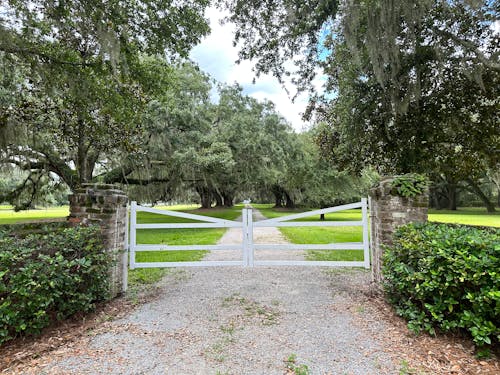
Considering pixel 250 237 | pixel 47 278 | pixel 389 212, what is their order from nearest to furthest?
pixel 47 278, pixel 389 212, pixel 250 237

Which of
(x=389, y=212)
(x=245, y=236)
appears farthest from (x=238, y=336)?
(x=389, y=212)

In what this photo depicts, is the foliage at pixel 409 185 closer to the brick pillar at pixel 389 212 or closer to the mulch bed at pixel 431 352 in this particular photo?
the brick pillar at pixel 389 212

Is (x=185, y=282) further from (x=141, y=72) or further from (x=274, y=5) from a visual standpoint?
(x=274, y=5)

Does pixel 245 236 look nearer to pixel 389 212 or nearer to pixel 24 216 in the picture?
pixel 389 212

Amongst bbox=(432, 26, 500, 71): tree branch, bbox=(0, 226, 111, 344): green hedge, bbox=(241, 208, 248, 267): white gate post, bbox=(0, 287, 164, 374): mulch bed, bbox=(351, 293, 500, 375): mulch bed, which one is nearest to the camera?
bbox=(351, 293, 500, 375): mulch bed

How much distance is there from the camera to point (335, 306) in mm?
3510

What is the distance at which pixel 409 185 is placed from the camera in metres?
3.74

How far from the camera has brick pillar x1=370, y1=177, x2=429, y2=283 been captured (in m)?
3.77

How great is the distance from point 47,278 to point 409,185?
4.24m

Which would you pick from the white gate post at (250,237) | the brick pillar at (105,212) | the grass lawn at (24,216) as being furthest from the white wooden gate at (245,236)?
the grass lawn at (24,216)

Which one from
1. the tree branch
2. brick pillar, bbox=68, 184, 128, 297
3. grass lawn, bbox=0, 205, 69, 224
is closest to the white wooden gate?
brick pillar, bbox=68, 184, 128, 297

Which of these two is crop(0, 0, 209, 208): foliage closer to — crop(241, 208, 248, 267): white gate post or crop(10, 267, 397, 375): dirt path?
crop(241, 208, 248, 267): white gate post

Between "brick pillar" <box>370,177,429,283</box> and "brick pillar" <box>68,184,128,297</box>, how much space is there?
360 cm

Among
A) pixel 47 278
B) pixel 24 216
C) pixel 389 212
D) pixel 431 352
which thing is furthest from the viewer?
pixel 24 216
